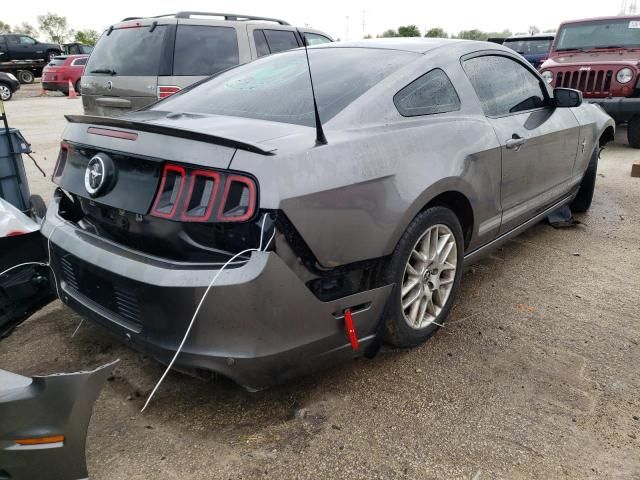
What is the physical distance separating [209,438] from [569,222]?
3.92m

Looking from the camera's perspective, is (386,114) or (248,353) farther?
(386,114)

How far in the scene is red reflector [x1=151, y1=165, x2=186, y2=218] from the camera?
2020mm

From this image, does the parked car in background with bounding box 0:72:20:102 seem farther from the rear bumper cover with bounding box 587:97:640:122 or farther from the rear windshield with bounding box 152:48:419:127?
the rear windshield with bounding box 152:48:419:127

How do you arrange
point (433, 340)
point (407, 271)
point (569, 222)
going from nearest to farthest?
point (407, 271) < point (433, 340) < point (569, 222)

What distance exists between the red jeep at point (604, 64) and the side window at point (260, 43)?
196 inches

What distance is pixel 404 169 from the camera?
2414 millimetres

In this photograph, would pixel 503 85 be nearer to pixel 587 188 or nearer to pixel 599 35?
pixel 587 188

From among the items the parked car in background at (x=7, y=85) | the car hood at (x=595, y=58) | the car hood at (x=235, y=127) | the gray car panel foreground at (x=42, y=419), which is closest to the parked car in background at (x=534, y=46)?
the car hood at (x=595, y=58)

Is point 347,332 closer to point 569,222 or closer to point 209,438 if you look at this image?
point 209,438

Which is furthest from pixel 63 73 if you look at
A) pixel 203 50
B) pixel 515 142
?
pixel 515 142

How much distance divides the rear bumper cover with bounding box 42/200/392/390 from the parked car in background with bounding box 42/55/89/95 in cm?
2044

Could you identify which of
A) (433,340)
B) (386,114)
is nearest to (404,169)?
(386,114)

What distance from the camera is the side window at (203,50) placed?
5781mm

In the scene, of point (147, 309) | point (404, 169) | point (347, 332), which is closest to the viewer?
point (147, 309)
